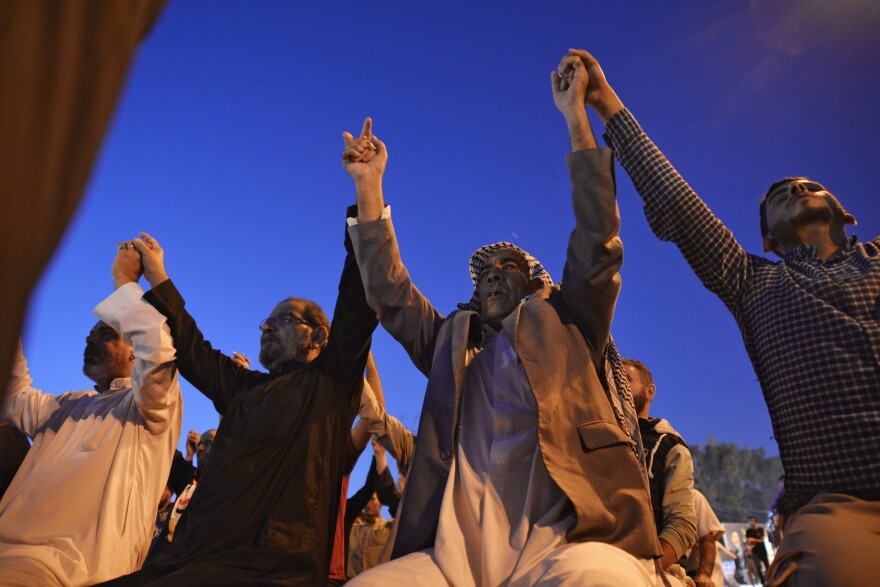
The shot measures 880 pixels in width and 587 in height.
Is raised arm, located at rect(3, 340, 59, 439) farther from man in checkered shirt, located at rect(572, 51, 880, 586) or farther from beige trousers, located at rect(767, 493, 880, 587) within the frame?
beige trousers, located at rect(767, 493, 880, 587)

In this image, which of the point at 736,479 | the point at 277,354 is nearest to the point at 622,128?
the point at 277,354

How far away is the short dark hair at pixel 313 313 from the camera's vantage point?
3947 mm

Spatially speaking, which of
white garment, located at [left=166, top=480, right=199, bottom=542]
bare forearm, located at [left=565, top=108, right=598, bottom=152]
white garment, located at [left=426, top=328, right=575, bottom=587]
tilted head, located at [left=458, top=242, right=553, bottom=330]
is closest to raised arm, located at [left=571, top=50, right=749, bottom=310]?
bare forearm, located at [left=565, top=108, right=598, bottom=152]

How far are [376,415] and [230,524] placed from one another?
1291mm

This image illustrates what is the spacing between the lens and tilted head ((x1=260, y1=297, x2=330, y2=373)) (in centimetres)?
383

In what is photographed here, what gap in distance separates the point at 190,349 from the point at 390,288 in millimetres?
1346

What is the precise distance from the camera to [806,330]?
2.28 meters

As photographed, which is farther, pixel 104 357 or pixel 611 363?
pixel 104 357

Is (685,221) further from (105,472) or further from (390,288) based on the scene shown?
(105,472)

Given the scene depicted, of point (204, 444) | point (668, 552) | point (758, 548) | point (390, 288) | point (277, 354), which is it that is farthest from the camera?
point (758, 548)

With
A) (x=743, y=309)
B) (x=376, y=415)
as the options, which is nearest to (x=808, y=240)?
(x=743, y=309)

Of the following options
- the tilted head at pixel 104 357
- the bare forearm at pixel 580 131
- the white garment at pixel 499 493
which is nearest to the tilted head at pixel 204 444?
the tilted head at pixel 104 357

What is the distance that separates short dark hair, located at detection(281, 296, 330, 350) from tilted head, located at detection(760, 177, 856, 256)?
96.3 inches

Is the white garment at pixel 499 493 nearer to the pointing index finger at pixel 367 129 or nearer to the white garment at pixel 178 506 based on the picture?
the pointing index finger at pixel 367 129
